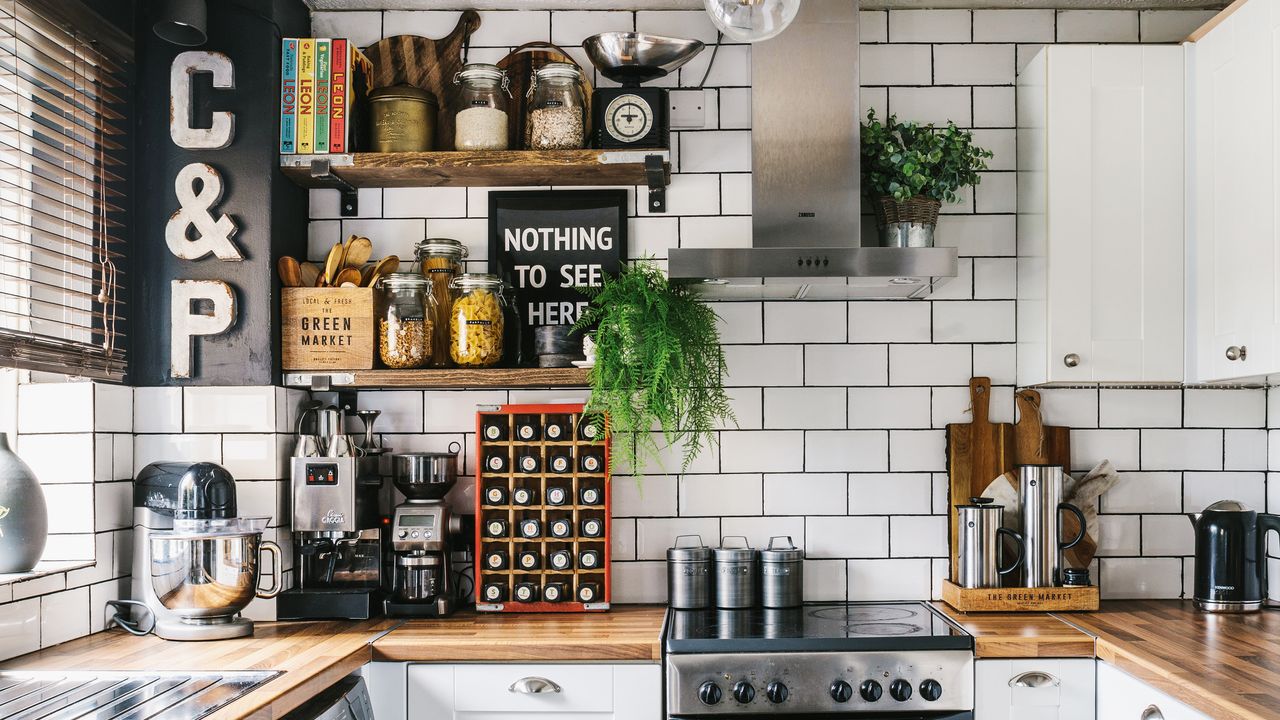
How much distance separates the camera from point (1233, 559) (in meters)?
2.54

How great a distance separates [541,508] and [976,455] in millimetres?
1206

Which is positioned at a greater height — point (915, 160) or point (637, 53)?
point (637, 53)

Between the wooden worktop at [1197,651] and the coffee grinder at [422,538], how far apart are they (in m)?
1.58

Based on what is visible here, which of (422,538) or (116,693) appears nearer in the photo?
(116,693)

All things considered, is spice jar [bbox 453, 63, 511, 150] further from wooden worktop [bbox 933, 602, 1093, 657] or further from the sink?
wooden worktop [bbox 933, 602, 1093, 657]

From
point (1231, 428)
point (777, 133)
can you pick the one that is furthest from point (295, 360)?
point (1231, 428)

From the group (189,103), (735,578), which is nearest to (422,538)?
(735,578)

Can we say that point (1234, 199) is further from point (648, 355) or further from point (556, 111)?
point (556, 111)

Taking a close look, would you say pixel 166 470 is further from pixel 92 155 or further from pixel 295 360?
pixel 92 155

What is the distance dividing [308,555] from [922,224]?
1819 mm

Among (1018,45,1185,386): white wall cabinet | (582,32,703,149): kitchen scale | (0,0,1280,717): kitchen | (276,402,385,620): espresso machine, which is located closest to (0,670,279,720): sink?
(0,0,1280,717): kitchen

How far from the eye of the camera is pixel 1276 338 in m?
2.23

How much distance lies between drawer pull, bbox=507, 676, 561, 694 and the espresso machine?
48 centimetres

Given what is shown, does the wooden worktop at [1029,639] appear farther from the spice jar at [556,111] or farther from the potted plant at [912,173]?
the spice jar at [556,111]
